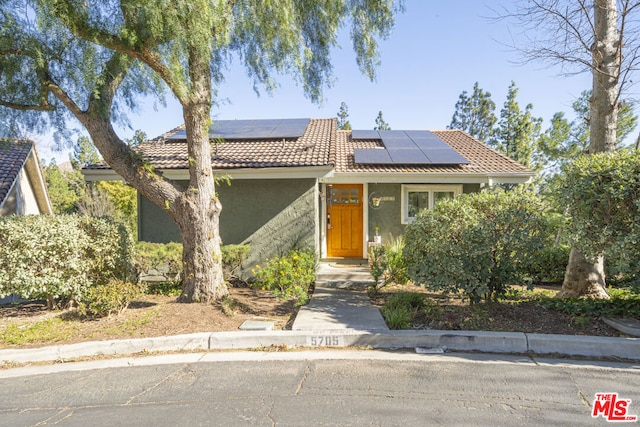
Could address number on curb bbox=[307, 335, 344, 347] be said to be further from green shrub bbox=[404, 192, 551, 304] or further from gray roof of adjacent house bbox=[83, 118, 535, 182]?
gray roof of adjacent house bbox=[83, 118, 535, 182]

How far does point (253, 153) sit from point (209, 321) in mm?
5392

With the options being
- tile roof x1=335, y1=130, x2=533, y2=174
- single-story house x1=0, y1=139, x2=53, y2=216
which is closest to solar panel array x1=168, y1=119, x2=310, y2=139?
tile roof x1=335, y1=130, x2=533, y2=174

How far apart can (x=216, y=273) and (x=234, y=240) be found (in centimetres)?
283

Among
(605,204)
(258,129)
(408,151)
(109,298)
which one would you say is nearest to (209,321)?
(109,298)

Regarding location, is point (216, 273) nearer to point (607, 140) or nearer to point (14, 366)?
point (14, 366)

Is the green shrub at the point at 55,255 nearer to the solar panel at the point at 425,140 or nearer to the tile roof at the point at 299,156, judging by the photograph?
the tile roof at the point at 299,156

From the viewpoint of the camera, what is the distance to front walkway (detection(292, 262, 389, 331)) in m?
5.48

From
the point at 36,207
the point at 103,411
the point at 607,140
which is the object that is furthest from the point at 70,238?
the point at 36,207

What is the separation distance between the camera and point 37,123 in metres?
7.14

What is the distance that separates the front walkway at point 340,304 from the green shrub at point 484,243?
118cm

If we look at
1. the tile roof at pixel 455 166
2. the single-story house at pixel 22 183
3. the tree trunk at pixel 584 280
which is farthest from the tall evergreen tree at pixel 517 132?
the single-story house at pixel 22 183

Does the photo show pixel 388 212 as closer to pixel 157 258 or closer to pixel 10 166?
pixel 157 258

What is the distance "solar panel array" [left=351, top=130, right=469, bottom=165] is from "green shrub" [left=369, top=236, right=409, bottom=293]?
3.73 meters

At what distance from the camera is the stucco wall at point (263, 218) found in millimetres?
9078
